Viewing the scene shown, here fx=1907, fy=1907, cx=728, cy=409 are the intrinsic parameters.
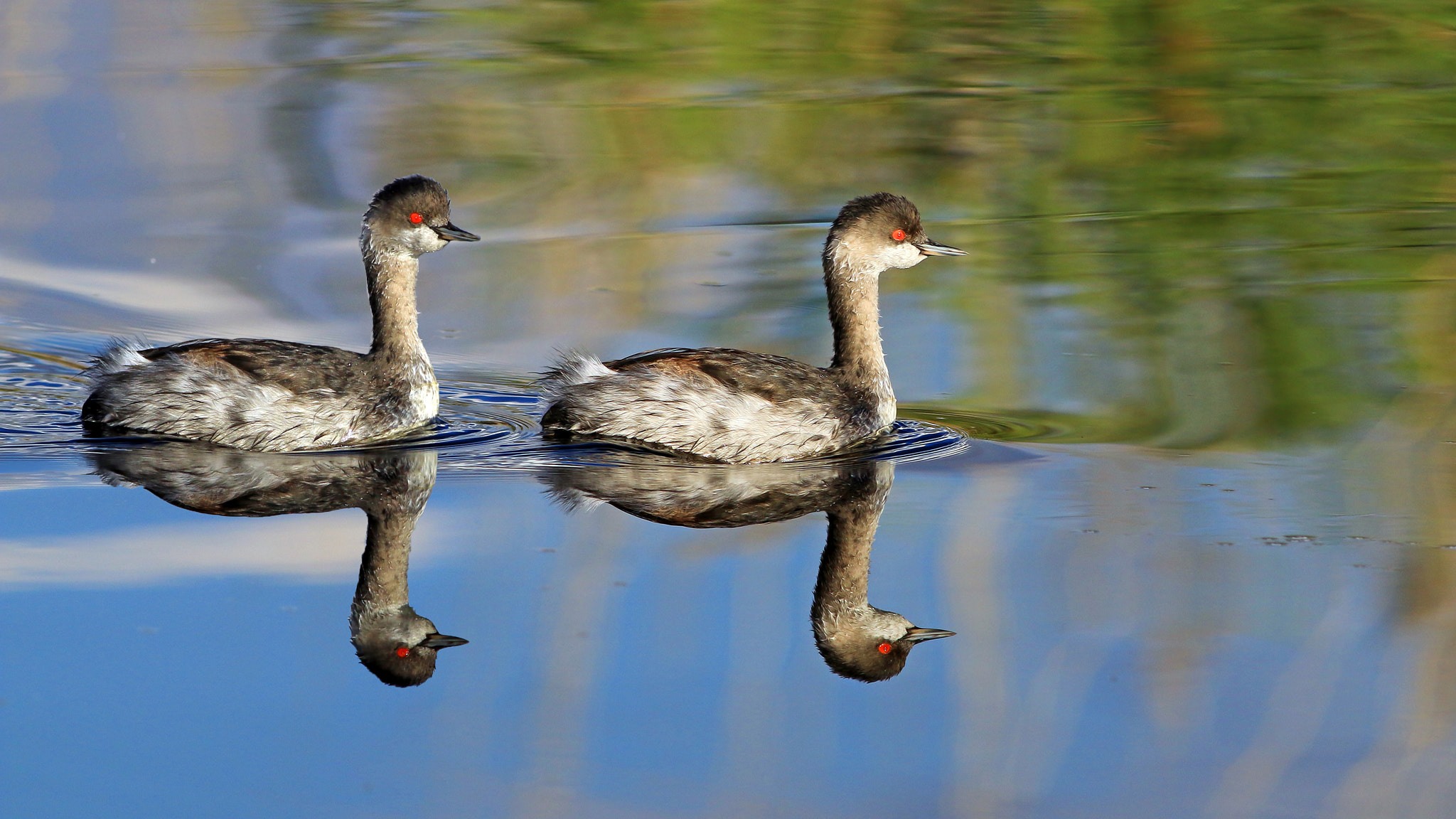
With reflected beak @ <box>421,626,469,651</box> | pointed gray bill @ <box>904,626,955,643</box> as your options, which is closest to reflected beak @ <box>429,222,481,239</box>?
reflected beak @ <box>421,626,469,651</box>

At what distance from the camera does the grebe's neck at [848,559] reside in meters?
6.18

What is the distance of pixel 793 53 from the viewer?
20.5m

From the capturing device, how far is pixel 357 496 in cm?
780

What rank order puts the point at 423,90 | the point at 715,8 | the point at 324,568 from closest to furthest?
the point at 324,568 → the point at 423,90 → the point at 715,8

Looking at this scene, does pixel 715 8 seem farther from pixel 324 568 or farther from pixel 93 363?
pixel 324 568

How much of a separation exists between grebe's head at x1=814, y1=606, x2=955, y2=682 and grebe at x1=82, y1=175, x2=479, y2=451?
3350 mm

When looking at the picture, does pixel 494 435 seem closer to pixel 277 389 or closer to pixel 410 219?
pixel 277 389

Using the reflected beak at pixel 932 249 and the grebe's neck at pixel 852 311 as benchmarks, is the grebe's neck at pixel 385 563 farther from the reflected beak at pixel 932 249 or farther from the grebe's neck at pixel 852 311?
the grebe's neck at pixel 852 311

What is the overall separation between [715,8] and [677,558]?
58.2ft

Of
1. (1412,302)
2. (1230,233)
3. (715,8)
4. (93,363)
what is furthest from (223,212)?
(715,8)

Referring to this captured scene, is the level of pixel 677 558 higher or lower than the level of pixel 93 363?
lower

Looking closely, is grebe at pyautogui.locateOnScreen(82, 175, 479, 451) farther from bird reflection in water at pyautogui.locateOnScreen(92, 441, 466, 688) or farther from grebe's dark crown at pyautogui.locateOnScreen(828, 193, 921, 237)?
grebe's dark crown at pyautogui.locateOnScreen(828, 193, 921, 237)

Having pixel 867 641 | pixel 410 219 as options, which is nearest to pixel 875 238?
pixel 410 219

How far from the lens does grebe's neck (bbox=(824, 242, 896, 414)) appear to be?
9.27 metres
